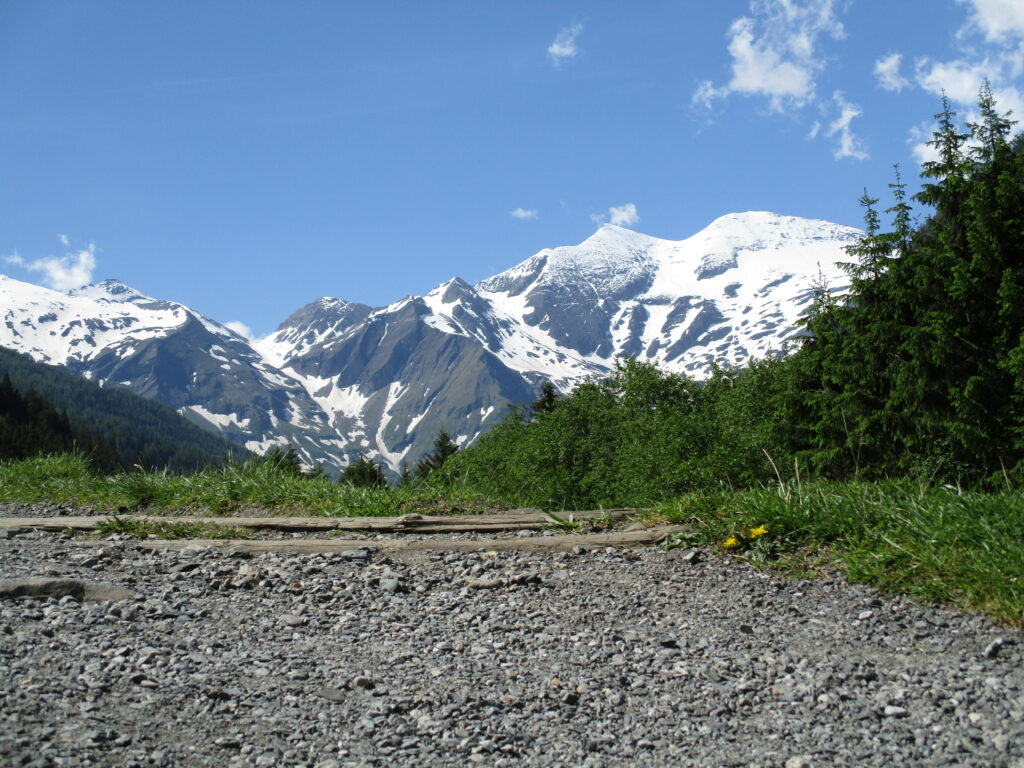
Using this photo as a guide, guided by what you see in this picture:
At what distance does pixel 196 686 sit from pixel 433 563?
2978 millimetres

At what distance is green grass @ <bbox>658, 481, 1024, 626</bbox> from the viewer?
5.01 metres

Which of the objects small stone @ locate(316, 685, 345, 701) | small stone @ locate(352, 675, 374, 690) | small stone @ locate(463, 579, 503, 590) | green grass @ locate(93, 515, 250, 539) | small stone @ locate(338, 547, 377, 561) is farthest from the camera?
green grass @ locate(93, 515, 250, 539)

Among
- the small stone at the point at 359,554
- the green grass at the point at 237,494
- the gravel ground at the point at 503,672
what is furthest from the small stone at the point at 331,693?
the green grass at the point at 237,494

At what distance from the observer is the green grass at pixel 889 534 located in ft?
16.4

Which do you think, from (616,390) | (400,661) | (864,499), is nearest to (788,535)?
(864,499)

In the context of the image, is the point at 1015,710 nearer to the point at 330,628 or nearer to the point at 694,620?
the point at 694,620

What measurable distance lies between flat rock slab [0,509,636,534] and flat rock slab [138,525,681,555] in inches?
23.3

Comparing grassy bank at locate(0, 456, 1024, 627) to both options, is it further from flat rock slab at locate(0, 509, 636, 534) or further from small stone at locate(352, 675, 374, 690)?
small stone at locate(352, 675, 374, 690)

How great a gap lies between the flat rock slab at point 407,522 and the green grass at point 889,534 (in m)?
1.25

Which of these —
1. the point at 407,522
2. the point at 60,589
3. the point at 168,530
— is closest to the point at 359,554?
the point at 407,522

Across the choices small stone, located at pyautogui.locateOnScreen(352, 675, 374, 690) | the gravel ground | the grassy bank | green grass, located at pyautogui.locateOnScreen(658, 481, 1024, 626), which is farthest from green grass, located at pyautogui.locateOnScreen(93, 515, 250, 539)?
green grass, located at pyautogui.locateOnScreen(658, 481, 1024, 626)

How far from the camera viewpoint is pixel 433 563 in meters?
6.84

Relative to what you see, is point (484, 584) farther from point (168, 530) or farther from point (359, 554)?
point (168, 530)

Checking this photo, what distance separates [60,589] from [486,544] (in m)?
3.49
